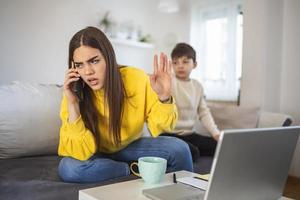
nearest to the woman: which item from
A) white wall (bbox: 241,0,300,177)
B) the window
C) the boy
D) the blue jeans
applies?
the blue jeans

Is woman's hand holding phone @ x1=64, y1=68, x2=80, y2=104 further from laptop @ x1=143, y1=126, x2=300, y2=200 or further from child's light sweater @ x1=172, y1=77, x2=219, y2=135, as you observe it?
child's light sweater @ x1=172, y1=77, x2=219, y2=135

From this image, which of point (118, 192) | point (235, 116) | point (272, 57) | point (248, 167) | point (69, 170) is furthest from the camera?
point (272, 57)

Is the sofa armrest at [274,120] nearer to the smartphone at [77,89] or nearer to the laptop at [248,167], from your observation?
the laptop at [248,167]

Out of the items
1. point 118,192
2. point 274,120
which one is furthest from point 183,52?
point 118,192

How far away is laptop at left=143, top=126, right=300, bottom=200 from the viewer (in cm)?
57

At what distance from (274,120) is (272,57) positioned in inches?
23.1

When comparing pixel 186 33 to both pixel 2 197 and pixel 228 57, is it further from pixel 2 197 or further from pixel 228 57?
pixel 2 197

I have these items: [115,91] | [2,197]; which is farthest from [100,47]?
[2,197]

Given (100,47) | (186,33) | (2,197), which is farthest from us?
(186,33)

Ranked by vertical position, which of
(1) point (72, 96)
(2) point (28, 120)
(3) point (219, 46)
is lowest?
(2) point (28, 120)

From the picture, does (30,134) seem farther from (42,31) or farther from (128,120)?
(42,31)

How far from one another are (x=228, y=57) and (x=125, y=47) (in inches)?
38.9

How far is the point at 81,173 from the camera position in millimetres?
1044

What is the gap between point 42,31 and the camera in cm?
239
